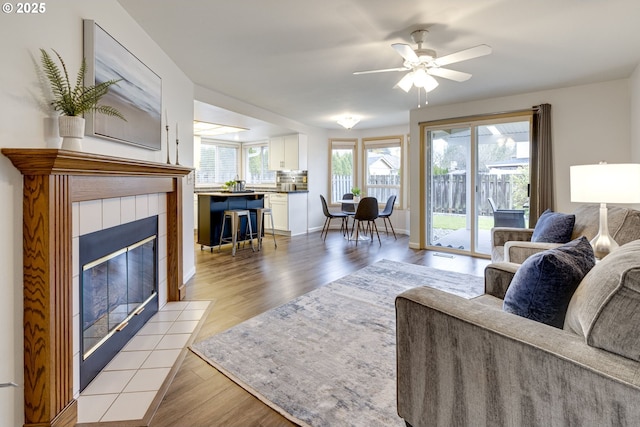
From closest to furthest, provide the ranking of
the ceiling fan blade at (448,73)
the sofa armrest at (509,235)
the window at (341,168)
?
the ceiling fan blade at (448,73)
the sofa armrest at (509,235)
the window at (341,168)

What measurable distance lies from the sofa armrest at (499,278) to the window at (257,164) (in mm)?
6212

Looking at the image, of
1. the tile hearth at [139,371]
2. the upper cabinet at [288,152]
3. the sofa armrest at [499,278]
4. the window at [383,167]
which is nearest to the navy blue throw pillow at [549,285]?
the sofa armrest at [499,278]

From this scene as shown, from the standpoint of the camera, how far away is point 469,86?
3971mm

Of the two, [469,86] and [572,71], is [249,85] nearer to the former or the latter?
[469,86]

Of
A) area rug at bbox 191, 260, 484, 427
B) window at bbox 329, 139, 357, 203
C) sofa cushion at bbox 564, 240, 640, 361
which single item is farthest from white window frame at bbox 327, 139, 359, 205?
sofa cushion at bbox 564, 240, 640, 361

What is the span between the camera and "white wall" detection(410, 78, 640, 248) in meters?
3.70

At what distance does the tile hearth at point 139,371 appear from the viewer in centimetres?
153

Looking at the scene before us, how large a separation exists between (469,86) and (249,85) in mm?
2819

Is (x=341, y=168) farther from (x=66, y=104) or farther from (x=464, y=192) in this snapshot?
(x=66, y=104)

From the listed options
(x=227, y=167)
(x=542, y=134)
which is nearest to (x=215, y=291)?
(x=542, y=134)

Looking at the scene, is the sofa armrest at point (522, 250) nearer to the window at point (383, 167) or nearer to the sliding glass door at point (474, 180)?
the sliding glass door at point (474, 180)

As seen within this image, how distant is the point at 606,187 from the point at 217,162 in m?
7.16

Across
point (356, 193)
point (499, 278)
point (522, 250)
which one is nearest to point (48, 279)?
point (499, 278)

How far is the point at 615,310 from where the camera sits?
2.67 feet
